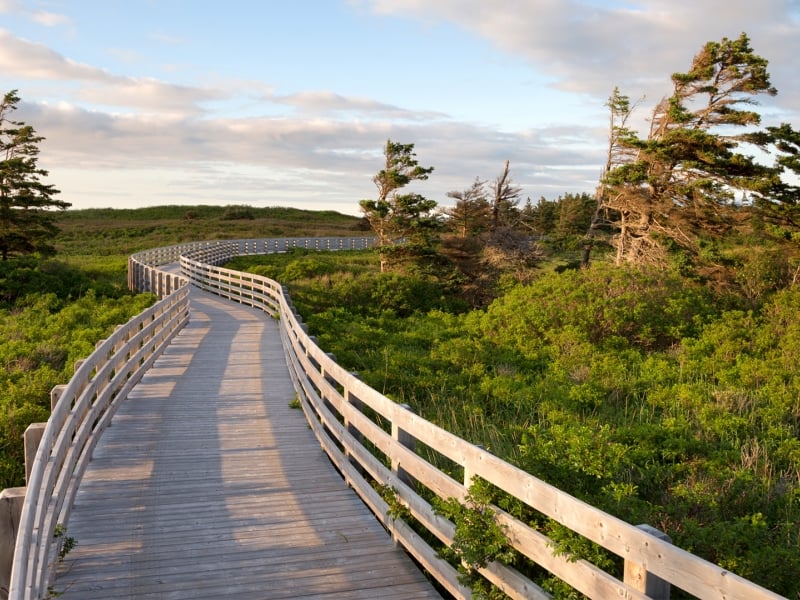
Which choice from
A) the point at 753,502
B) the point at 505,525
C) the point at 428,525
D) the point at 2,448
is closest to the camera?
the point at 505,525

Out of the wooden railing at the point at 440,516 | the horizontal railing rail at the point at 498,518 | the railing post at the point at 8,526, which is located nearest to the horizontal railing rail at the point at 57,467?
the wooden railing at the point at 440,516

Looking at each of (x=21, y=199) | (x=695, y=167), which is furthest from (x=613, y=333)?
(x=21, y=199)

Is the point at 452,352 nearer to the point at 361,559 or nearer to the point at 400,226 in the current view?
the point at 361,559

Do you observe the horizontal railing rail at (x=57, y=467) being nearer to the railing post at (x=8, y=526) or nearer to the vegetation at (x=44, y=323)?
the railing post at (x=8, y=526)

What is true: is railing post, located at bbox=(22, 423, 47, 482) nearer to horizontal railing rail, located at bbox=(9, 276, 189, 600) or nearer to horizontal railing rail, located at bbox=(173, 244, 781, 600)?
horizontal railing rail, located at bbox=(9, 276, 189, 600)

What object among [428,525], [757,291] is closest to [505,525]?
[428,525]

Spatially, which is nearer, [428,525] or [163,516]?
[428,525]

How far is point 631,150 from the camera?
105 ft

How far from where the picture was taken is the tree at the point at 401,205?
3822 centimetres

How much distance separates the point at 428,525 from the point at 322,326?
1668cm

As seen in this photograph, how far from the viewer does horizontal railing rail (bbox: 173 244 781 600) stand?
3.14 metres

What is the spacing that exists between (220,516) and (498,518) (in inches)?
121

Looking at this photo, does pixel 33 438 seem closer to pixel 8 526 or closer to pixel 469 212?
pixel 8 526

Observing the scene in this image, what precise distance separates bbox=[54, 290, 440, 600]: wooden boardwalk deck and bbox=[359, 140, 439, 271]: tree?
2764cm
